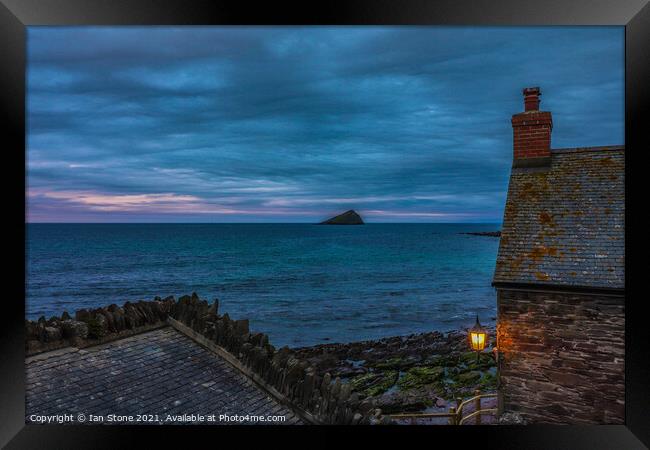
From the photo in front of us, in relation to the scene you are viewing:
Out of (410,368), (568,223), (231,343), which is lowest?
(410,368)

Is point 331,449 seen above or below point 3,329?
below

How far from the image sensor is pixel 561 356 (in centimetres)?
695

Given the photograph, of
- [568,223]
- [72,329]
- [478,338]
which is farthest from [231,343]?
[568,223]

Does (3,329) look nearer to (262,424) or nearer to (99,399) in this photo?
(99,399)

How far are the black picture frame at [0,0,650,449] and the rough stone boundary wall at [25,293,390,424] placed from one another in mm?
375

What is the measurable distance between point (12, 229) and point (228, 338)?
2.50 metres

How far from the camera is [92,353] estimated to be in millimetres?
4375

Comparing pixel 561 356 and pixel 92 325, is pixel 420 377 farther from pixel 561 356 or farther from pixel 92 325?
pixel 92 325

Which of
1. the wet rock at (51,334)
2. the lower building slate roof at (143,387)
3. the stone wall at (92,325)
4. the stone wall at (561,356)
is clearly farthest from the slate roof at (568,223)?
the wet rock at (51,334)

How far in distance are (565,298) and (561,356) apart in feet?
3.30

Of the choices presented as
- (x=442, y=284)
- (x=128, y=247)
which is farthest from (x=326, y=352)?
(x=128, y=247)

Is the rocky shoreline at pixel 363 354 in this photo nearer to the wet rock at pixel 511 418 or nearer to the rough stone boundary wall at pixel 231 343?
the rough stone boundary wall at pixel 231 343

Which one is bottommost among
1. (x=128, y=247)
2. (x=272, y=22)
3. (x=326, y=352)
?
(x=326, y=352)

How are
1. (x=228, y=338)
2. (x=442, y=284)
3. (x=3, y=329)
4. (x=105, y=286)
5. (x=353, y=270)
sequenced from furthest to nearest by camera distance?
(x=353, y=270), (x=442, y=284), (x=105, y=286), (x=228, y=338), (x=3, y=329)
